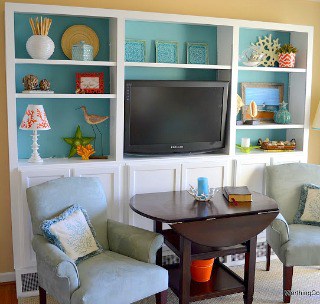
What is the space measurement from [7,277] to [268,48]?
2959mm

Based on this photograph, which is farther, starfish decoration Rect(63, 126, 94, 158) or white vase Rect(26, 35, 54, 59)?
starfish decoration Rect(63, 126, 94, 158)

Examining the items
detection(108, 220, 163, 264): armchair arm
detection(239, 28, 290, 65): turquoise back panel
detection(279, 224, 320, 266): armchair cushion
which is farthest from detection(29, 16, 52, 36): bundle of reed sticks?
detection(279, 224, 320, 266): armchair cushion

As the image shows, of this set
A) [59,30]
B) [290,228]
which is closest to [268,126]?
[290,228]

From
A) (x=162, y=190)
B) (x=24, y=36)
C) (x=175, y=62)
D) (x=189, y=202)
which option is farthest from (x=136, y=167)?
(x=24, y=36)

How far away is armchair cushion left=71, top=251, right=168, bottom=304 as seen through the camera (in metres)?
2.40

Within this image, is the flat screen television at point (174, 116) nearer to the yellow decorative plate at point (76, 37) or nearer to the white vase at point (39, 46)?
the yellow decorative plate at point (76, 37)

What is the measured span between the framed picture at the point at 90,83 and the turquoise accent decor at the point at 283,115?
1.62 metres

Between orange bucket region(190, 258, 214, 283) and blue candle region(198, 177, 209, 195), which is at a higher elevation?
blue candle region(198, 177, 209, 195)

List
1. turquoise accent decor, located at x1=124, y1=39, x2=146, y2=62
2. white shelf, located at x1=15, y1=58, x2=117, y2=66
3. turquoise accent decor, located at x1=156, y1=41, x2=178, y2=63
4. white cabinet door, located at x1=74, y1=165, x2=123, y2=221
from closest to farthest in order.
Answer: white shelf, located at x1=15, y1=58, x2=117, y2=66
white cabinet door, located at x1=74, y1=165, x2=123, y2=221
turquoise accent decor, located at x1=124, y1=39, x2=146, y2=62
turquoise accent decor, located at x1=156, y1=41, x2=178, y2=63

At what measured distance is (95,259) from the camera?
2.77 metres

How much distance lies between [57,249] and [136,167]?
1.02 m

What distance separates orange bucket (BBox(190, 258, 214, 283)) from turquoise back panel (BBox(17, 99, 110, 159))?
129 cm

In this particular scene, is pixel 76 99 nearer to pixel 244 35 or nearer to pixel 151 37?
pixel 151 37

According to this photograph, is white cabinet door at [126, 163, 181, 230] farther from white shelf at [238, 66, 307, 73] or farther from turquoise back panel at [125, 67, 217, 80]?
white shelf at [238, 66, 307, 73]
